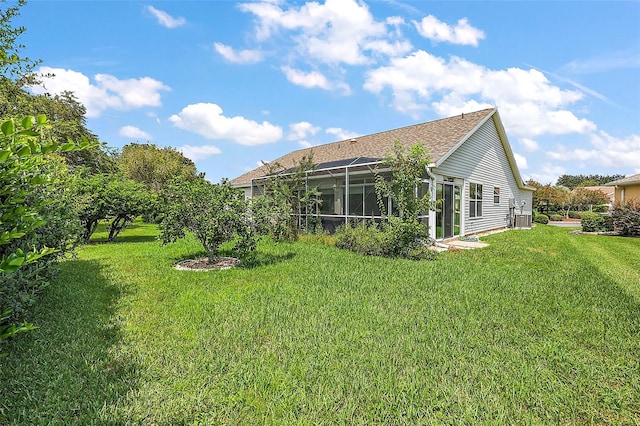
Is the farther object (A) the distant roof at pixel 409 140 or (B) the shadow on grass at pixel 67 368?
(A) the distant roof at pixel 409 140

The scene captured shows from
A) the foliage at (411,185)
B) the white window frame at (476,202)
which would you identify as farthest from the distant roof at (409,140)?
the white window frame at (476,202)

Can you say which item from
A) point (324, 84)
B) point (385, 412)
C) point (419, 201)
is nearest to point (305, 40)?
point (324, 84)

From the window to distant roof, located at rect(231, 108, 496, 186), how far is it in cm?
263

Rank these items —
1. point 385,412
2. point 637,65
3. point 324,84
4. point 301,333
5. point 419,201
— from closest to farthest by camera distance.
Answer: point 385,412 < point 301,333 < point 419,201 < point 637,65 < point 324,84

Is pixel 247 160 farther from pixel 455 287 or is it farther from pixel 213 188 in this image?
pixel 455 287

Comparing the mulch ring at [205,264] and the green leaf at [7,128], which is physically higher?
the green leaf at [7,128]

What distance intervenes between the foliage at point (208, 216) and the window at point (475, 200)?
1085cm

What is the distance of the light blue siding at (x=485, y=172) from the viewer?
523 inches

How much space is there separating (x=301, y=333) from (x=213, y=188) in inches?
194

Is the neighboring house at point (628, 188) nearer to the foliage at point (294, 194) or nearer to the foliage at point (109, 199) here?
the foliage at point (294, 194)

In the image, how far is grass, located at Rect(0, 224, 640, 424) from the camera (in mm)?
2492

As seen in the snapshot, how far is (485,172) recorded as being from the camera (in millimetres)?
15273

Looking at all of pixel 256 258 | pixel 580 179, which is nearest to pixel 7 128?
pixel 256 258

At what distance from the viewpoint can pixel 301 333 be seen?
380 cm
